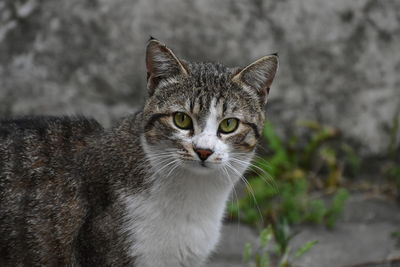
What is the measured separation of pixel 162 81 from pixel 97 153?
641 millimetres

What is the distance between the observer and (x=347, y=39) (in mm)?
7004

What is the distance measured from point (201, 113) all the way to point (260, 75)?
526 mm

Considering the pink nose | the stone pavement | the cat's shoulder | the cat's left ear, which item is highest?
the cat's left ear

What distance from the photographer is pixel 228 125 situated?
416 cm

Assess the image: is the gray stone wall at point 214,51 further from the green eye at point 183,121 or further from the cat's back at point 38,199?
the green eye at point 183,121

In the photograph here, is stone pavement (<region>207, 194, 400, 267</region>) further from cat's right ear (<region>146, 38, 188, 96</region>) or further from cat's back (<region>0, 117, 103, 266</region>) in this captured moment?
cat's right ear (<region>146, 38, 188, 96</region>)

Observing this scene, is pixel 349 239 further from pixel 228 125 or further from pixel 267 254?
pixel 228 125

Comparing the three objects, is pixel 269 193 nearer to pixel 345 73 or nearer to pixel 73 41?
pixel 345 73

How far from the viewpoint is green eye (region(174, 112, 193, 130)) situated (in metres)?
4.11

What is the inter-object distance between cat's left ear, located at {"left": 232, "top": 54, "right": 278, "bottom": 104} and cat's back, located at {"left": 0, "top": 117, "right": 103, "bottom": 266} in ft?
3.74

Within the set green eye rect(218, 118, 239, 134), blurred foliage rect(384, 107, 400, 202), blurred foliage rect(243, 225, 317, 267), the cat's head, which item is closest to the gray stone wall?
blurred foliage rect(384, 107, 400, 202)

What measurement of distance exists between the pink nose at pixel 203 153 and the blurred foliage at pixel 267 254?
1.22m

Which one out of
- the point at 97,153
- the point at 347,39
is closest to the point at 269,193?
the point at 347,39

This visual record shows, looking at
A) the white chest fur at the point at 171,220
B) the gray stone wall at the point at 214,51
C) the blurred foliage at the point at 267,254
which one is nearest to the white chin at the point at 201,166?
the white chest fur at the point at 171,220
